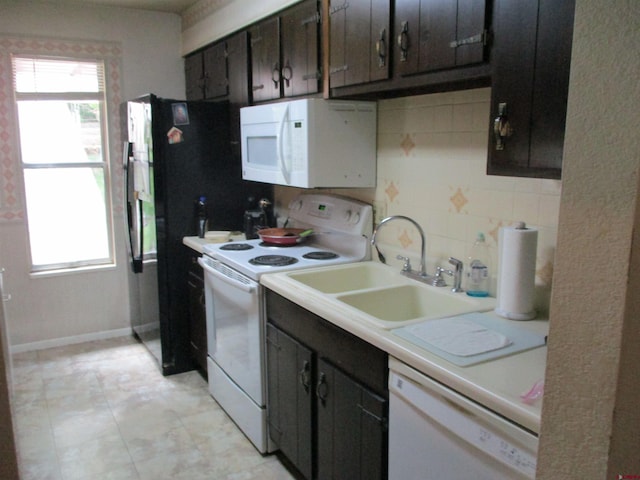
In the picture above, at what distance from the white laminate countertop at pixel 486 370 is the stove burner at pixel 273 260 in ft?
2.50

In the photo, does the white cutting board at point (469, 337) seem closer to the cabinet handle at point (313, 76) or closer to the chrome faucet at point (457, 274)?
the chrome faucet at point (457, 274)

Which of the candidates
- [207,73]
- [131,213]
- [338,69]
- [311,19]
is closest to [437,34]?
[338,69]

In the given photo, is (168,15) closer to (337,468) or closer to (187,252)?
(187,252)

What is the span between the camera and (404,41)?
6.24 ft

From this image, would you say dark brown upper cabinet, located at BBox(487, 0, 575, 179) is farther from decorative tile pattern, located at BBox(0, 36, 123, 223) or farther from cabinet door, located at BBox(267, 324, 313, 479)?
decorative tile pattern, located at BBox(0, 36, 123, 223)

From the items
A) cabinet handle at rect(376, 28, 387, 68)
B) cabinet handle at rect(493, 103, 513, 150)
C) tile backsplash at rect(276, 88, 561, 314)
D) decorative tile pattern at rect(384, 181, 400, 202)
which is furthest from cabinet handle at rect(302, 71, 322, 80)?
cabinet handle at rect(493, 103, 513, 150)

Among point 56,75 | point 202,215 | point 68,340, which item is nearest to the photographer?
point 202,215

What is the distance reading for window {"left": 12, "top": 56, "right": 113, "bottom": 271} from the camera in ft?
12.5

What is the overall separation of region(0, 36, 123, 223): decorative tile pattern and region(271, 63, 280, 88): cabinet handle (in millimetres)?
1704

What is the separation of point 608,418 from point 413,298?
4.93ft

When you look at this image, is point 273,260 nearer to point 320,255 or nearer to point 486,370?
point 320,255

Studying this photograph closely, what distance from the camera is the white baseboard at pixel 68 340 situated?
12.9 ft

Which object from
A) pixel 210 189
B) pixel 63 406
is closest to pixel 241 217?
pixel 210 189

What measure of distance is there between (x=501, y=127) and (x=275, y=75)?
1643mm
